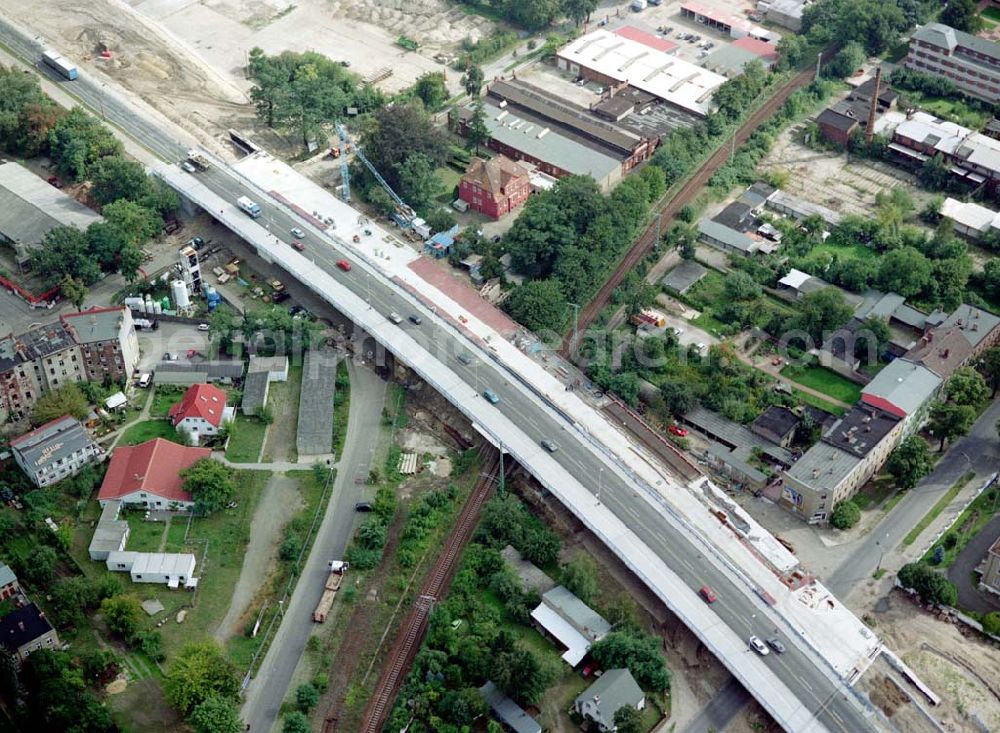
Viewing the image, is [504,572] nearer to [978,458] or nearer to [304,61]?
[978,458]

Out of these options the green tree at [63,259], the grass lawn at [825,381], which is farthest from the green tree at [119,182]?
the grass lawn at [825,381]

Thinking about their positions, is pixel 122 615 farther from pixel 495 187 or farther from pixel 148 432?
pixel 495 187

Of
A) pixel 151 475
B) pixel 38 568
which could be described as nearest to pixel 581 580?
pixel 151 475

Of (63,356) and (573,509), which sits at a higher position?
(573,509)

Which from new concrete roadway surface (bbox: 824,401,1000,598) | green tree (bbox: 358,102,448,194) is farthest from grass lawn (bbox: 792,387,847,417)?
green tree (bbox: 358,102,448,194)

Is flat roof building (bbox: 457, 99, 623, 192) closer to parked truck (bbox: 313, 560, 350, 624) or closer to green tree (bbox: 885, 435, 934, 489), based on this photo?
green tree (bbox: 885, 435, 934, 489)

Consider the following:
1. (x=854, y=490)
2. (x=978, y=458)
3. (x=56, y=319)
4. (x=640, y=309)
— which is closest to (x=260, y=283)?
(x=56, y=319)
